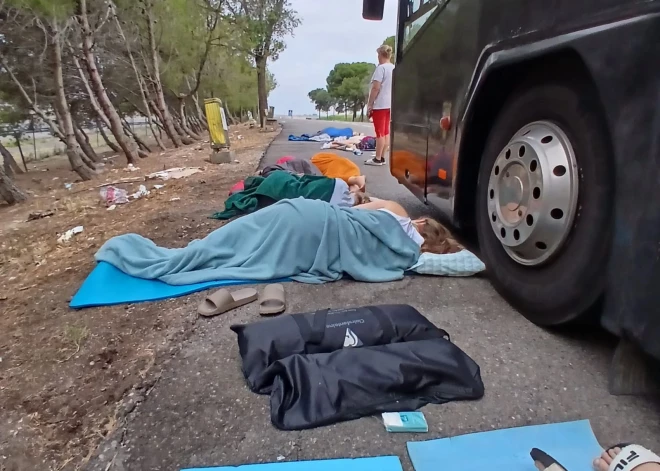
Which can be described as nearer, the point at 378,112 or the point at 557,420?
the point at 557,420

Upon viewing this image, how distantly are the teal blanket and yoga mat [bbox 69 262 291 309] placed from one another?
1.7 inches

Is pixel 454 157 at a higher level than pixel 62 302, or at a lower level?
higher

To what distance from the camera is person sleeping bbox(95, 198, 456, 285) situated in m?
3.09

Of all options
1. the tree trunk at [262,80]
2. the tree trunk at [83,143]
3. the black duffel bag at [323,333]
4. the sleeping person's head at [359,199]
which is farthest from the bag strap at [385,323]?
the tree trunk at [262,80]

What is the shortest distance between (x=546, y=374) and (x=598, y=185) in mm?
830

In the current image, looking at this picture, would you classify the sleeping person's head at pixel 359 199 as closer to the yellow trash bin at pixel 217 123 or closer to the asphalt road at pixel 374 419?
the asphalt road at pixel 374 419

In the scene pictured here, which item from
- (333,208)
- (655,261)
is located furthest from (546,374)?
(333,208)

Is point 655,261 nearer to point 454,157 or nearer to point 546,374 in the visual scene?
point 546,374

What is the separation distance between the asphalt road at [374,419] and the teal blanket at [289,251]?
0.70 meters

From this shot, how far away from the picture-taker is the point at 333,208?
331 centimetres

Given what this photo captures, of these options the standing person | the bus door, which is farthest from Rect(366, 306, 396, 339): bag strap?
the standing person

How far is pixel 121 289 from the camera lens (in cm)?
296

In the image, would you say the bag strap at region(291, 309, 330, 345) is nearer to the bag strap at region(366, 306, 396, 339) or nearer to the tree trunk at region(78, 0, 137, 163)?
the bag strap at region(366, 306, 396, 339)

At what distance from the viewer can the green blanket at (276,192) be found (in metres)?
4.37
